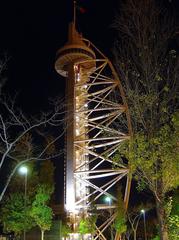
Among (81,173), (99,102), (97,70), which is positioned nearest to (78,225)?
(81,173)

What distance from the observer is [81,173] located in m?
34.4

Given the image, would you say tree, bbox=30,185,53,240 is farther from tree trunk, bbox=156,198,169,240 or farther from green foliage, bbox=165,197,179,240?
tree trunk, bbox=156,198,169,240

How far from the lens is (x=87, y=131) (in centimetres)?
3700

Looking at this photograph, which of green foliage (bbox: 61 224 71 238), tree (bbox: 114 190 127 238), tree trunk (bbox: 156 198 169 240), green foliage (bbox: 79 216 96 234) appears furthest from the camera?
tree (bbox: 114 190 127 238)

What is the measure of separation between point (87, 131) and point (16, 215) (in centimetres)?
1164

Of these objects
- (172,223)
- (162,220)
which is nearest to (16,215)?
(172,223)

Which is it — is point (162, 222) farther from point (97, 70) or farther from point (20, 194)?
point (97, 70)

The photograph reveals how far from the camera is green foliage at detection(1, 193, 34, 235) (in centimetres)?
2839

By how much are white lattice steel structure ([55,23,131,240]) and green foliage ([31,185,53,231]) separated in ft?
16.5

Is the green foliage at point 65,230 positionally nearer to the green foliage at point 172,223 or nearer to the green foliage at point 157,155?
the green foliage at point 172,223

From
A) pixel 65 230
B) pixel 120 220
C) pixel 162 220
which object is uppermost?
pixel 120 220

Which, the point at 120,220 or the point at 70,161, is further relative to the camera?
the point at 70,161

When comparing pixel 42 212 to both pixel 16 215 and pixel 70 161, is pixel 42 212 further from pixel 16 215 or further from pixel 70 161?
pixel 70 161

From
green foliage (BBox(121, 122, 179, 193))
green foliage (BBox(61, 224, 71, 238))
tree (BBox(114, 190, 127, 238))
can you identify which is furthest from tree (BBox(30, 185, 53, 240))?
green foliage (BBox(121, 122, 179, 193))
